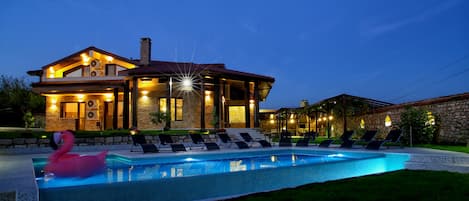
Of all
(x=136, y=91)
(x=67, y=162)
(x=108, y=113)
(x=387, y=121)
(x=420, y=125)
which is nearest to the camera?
(x=67, y=162)

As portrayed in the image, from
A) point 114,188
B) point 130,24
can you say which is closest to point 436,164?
point 114,188

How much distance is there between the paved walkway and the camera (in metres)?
4.64

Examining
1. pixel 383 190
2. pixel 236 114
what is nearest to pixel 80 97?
pixel 236 114

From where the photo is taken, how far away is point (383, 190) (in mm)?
5355

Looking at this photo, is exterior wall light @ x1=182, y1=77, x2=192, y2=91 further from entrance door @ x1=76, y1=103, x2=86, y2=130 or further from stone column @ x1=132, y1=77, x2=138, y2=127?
entrance door @ x1=76, y1=103, x2=86, y2=130

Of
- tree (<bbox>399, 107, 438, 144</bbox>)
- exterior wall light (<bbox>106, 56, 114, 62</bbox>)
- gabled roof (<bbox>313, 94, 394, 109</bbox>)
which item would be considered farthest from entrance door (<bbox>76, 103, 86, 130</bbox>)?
tree (<bbox>399, 107, 438, 144</bbox>)

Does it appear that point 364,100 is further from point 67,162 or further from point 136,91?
point 67,162

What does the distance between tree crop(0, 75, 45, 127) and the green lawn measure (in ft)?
89.3

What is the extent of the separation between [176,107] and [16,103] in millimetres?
15153

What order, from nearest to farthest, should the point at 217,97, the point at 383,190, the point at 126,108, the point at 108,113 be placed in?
the point at 383,190 < the point at 217,97 < the point at 126,108 < the point at 108,113

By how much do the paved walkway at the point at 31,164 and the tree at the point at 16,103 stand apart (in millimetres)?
15905

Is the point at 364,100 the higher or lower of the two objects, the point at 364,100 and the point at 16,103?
the lower

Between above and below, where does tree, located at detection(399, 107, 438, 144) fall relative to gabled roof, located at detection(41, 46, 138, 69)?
below

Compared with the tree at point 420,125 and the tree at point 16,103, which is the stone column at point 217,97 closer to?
the tree at point 420,125
